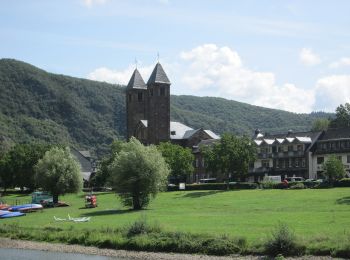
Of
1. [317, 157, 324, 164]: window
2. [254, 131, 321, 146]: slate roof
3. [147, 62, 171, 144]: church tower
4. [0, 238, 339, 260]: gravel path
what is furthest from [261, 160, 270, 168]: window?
[0, 238, 339, 260]: gravel path

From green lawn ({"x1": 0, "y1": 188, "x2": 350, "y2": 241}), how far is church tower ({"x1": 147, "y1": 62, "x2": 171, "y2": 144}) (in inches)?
1968

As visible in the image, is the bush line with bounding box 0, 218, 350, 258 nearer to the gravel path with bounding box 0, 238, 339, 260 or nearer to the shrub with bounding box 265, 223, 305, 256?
the shrub with bounding box 265, 223, 305, 256

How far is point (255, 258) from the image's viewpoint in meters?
32.4

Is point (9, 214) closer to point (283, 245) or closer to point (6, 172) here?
point (283, 245)

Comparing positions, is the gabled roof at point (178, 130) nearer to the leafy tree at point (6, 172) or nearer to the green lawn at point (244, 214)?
the leafy tree at point (6, 172)

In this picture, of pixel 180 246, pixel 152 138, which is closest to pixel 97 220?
pixel 180 246

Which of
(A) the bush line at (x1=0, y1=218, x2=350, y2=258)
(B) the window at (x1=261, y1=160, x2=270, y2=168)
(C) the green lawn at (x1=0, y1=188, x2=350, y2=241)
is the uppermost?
(B) the window at (x1=261, y1=160, x2=270, y2=168)

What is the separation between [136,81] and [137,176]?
7469 centimetres

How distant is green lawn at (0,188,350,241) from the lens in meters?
38.2

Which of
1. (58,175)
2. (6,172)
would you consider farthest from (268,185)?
(6,172)

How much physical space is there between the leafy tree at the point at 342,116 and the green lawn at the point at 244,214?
225ft

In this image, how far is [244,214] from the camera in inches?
1930

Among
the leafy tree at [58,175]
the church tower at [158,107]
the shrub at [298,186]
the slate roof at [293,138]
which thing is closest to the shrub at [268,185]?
the shrub at [298,186]

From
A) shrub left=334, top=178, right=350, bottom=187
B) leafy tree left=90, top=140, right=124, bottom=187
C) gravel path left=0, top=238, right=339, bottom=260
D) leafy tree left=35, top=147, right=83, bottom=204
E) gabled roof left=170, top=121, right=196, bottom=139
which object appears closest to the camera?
gravel path left=0, top=238, right=339, bottom=260
